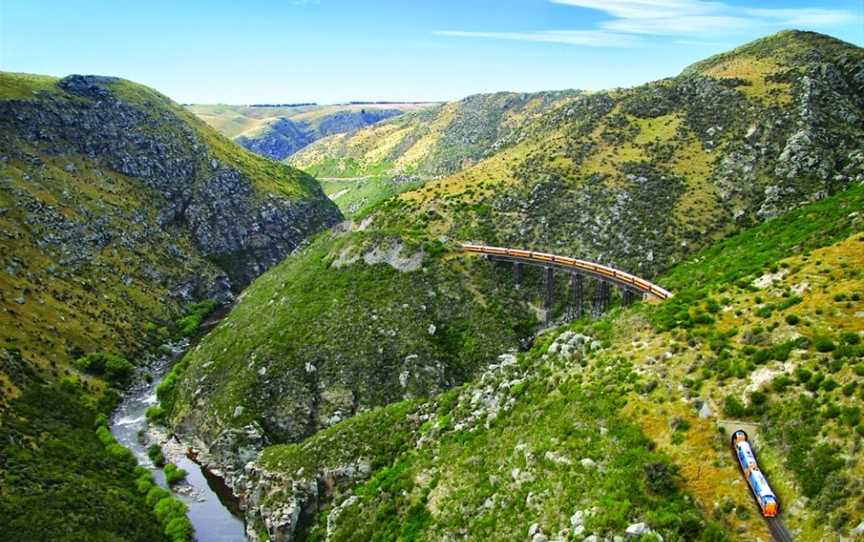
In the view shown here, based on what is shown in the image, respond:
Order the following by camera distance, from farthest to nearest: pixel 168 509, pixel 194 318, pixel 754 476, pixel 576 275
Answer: pixel 194 318, pixel 576 275, pixel 168 509, pixel 754 476

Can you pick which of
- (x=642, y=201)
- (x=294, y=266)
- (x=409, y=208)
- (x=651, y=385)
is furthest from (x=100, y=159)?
(x=651, y=385)

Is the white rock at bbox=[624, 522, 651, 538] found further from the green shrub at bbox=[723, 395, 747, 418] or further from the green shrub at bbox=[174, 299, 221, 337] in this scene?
the green shrub at bbox=[174, 299, 221, 337]

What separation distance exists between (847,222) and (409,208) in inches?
3154

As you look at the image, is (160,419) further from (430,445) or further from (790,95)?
(790,95)

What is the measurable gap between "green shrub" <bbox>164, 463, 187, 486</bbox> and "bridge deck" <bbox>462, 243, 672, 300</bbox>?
54422 millimetres

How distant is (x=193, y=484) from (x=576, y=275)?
61176 mm

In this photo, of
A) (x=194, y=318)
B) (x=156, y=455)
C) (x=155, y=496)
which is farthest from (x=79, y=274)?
(x=155, y=496)

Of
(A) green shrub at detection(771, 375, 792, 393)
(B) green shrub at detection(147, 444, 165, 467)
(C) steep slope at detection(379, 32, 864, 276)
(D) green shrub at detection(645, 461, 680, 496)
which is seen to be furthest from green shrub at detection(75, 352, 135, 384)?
(A) green shrub at detection(771, 375, 792, 393)

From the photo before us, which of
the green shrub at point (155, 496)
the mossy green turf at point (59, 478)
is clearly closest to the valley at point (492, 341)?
the mossy green turf at point (59, 478)

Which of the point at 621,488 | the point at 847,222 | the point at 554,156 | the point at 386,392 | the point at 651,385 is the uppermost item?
the point at 554,156

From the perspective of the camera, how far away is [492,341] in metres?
86.4

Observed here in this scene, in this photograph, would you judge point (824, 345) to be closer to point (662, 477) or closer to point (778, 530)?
point (778, 530)

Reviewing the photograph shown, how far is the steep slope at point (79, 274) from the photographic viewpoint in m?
69.4

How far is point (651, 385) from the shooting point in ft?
131
